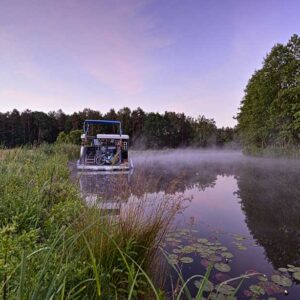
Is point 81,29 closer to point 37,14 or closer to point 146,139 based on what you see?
point 37,14

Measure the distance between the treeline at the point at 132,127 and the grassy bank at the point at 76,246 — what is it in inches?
1240

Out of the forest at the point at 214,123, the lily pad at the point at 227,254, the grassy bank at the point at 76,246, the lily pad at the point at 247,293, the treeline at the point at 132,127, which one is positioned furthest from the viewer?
the treeline at the point at 132,127

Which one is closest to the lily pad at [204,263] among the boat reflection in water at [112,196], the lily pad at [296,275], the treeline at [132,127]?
the lily pad at [296,275]

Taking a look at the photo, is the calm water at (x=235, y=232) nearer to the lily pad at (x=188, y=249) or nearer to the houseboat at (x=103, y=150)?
the lily pad at (x=188, y=249)

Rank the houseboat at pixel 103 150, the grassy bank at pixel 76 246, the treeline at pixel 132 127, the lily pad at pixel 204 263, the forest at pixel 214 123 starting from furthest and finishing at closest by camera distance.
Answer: the treeline at pixel 132 127 < the forest at pixel 214 123 < the houseboat at pixel 103 150 < the lily pad at pixel 204 263 < the grassy bank at pixel 76 246

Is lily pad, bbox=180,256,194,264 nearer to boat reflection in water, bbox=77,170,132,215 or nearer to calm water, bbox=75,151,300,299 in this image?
calm water, bbox=75,151,300,299

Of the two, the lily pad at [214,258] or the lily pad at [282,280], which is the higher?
the lily pad at [282,280]

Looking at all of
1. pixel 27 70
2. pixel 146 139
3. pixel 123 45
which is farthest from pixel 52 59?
pixel 146 139

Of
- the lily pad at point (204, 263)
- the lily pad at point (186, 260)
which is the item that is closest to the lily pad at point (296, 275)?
the lily pad at point (204, 263)

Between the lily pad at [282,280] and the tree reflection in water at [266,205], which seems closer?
the lily pad at [282,280]

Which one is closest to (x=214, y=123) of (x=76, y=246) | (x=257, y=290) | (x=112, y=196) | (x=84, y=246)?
(x=112, y=196)

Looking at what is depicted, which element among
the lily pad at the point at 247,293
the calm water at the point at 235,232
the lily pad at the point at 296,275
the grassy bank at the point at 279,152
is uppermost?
the grassy bank at the point at 279,152

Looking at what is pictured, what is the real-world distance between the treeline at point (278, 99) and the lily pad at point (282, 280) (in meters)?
19.5

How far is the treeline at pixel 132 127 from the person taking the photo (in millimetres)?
39094
